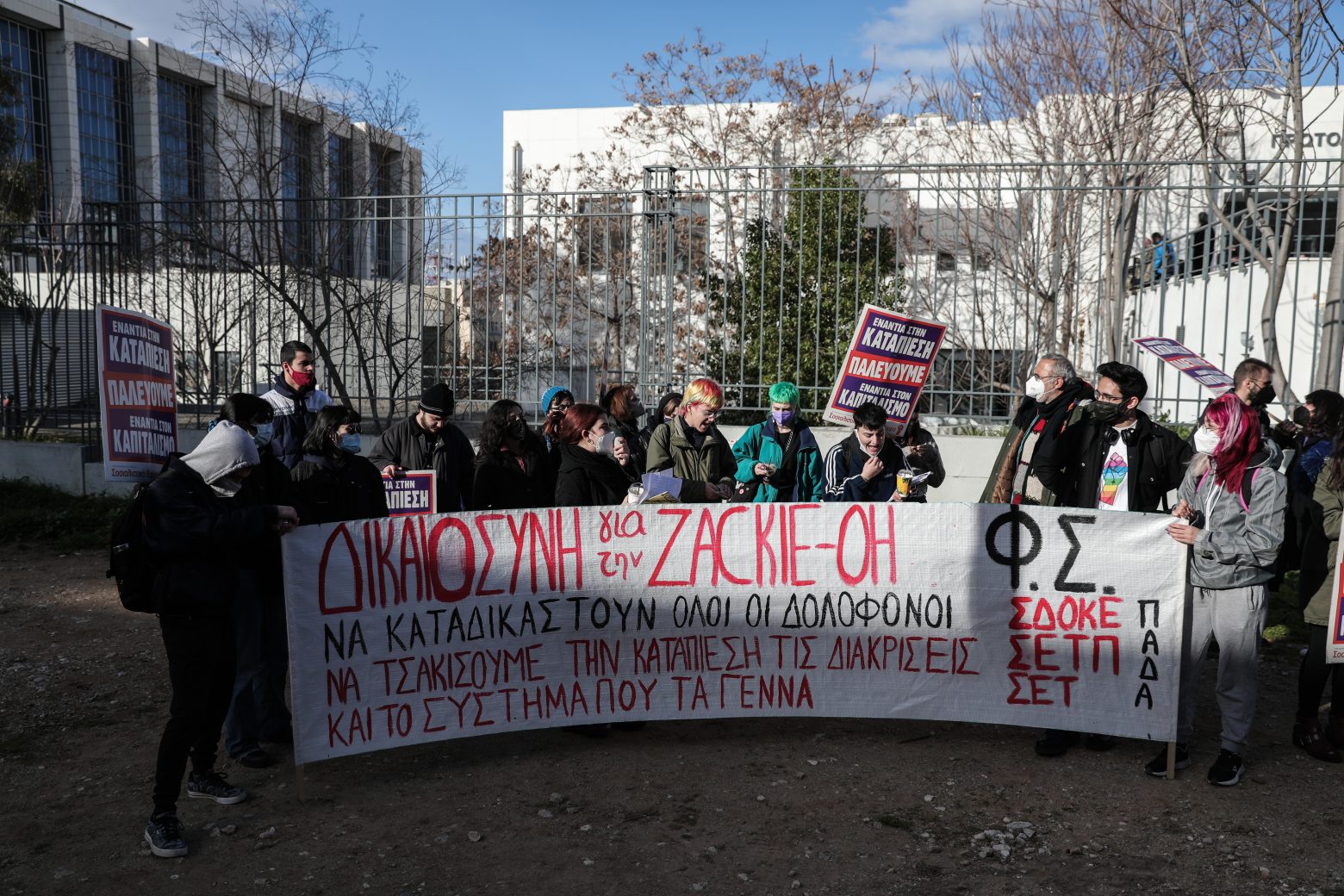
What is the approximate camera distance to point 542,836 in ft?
14.6

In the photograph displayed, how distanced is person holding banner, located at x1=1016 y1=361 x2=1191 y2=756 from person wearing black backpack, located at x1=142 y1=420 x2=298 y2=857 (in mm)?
3990

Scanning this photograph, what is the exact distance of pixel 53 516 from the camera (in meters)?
11.1

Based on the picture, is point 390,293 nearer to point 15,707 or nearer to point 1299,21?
point 15,707

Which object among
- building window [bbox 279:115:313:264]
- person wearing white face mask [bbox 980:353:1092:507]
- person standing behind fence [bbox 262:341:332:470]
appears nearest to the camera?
person wearing white face mask [bbox 980:353:1092:507]

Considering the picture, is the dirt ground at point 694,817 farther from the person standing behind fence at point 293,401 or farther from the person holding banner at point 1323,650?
the person standing behind fence at point 293,401

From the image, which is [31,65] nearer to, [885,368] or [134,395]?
[134,395]

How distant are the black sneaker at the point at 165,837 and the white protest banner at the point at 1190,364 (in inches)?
230

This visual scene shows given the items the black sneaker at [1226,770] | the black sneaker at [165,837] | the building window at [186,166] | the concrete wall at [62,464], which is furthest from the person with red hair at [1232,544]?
the building window at [186,166]

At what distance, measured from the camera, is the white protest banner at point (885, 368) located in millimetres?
7285

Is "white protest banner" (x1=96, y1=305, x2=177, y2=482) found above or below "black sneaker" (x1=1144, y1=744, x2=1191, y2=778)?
above

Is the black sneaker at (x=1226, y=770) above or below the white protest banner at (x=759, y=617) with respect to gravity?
below

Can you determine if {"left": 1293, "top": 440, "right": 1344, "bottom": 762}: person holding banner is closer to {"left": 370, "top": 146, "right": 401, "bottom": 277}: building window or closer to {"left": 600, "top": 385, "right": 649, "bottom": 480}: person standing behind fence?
{"left": 600, "top": 385, "right": 649, "bottom": 480}: person standing behind fence

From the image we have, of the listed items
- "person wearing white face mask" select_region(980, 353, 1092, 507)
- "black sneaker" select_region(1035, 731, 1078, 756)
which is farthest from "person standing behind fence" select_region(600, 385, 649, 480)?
"black sneaker" select_region(1035, 731, 1078, 756)

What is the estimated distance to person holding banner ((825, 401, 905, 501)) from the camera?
635 centimetres
